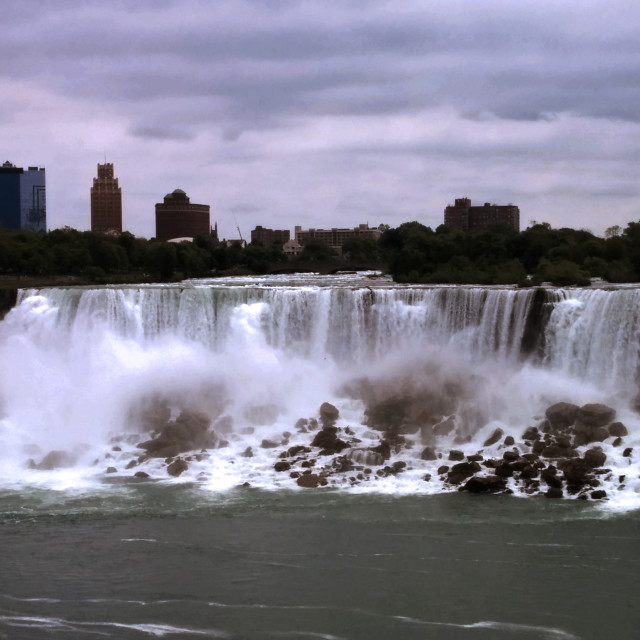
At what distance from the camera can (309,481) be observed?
841 inches

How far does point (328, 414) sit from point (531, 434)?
5.28 m

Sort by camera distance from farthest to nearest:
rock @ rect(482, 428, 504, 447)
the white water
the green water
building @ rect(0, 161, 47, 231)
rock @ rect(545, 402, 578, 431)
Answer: building @ rect(0, 161, 47, 231), the white water, rock @ rect(545, 402, 578, 431), rock @ rect(482, 428, 504, 447), the green water

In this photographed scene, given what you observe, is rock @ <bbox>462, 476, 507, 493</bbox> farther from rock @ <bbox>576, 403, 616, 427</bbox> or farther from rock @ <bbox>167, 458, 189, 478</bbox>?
rock @ <bbox>167, 458, 189, 478</bbox>

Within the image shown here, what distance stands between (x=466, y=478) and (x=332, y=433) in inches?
162

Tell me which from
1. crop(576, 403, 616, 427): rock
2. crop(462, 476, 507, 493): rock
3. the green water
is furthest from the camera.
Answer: crop(576, 403, 616, 427): rock

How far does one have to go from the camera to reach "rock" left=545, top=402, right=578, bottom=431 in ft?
76.9

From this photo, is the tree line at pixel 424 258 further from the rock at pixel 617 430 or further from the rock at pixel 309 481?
the rock at pixel 309 481

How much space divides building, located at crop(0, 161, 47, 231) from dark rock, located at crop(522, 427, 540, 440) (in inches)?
5308

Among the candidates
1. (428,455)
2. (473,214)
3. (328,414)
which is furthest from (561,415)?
(473,214)

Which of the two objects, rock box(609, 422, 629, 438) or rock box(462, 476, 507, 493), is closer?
rock box(462, 476, 507, 493)

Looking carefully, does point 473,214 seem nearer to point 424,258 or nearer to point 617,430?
point 424,258

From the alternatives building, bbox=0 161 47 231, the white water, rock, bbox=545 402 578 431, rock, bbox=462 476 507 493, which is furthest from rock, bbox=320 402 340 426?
building, bbox=0 161 47 231

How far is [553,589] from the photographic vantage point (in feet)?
48.8

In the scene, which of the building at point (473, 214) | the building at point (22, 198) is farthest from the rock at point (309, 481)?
the building at point (22, 198)
